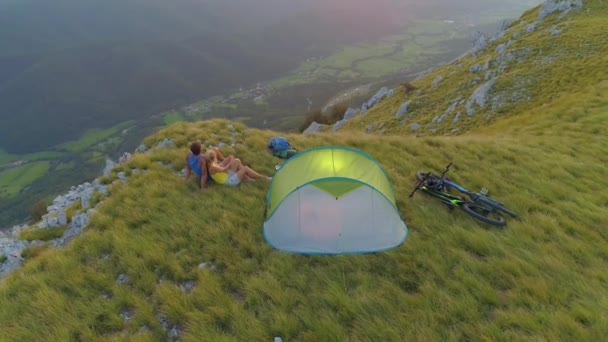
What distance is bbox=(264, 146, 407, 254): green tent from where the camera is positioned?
7090 mm

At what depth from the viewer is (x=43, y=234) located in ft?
28.6

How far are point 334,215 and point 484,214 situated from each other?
13.9ft

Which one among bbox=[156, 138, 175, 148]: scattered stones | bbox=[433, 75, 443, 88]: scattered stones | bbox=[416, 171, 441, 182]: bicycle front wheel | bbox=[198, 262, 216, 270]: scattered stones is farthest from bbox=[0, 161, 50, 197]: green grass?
bbox=[416, 171, 441, 182]: bicycle front wheel

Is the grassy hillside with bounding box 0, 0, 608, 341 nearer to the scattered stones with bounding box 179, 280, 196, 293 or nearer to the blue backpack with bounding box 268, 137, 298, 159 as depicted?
the scattered stones with bounding box 179, 280, 196, 293

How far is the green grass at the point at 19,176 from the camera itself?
126506 millimetres

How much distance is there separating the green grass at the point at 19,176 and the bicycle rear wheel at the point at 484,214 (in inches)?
6571

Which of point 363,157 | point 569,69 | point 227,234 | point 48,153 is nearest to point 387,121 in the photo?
point 569,69

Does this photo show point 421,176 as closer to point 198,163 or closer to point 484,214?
point 484,214

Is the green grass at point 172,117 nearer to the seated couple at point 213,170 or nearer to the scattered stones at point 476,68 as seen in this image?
the scattered stones at point 476,68

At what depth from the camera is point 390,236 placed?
713 cm

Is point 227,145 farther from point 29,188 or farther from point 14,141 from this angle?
point 14,141

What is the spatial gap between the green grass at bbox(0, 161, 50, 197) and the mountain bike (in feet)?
544

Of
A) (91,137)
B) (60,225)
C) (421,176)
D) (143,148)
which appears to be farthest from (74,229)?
(91,137)

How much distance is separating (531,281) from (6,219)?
14442 cm
